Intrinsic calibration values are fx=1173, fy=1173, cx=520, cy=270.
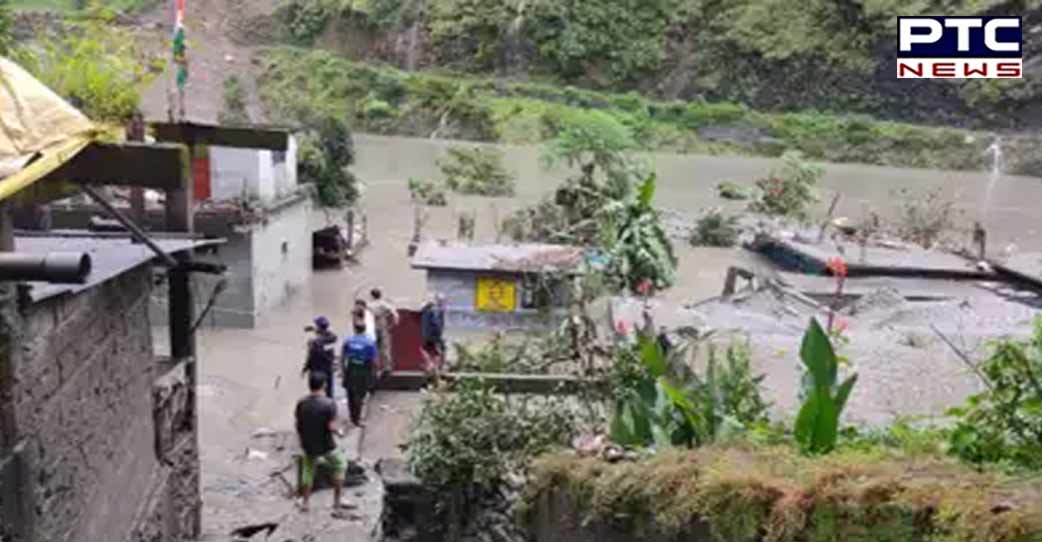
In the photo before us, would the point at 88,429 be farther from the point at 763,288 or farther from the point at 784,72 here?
the point at 784,72

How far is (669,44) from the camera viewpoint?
52344mm

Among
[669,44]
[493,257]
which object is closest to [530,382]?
[493,257]

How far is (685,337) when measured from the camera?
898 cm

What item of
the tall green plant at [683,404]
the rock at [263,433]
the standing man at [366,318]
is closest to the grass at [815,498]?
the tall green plant at [683,404]

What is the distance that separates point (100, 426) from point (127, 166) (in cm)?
171

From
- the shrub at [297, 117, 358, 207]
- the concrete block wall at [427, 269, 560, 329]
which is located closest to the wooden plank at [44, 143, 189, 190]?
the concrete block wall at [427, 269, 560, 329]

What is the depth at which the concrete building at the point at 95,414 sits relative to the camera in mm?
4980

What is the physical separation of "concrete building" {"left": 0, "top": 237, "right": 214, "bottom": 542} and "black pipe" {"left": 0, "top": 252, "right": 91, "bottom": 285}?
769 millimetres

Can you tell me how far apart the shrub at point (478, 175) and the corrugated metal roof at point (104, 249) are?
23378 mm

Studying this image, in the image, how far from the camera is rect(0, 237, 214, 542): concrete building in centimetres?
498

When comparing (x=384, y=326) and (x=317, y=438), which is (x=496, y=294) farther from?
(x=317, y=438)

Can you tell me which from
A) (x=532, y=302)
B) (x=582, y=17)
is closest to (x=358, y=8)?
(x=582, y=17)

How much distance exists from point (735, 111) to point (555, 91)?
7418mm

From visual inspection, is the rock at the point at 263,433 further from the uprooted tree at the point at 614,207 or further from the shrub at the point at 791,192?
the shrub at the point at 791,192
